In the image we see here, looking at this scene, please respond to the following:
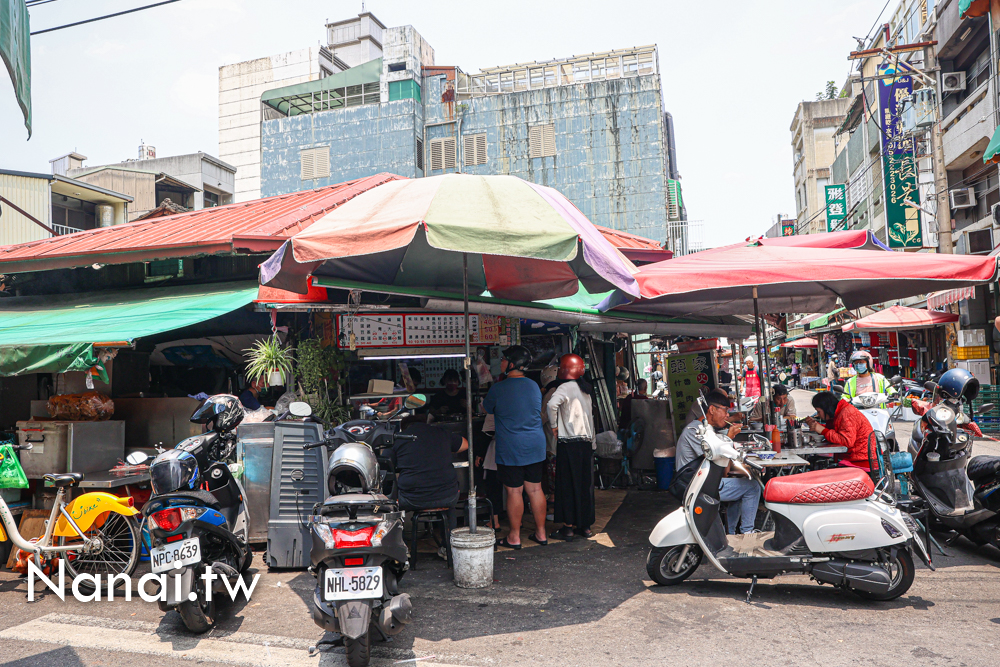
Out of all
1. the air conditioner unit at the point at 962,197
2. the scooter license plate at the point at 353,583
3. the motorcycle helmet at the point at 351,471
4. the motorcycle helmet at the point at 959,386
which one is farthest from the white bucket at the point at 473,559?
the air conditioner unit at the point at 962,197

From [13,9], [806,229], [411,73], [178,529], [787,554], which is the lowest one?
[787,554]

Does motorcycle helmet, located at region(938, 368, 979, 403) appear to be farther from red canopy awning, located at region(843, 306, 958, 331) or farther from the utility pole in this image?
the utility pole

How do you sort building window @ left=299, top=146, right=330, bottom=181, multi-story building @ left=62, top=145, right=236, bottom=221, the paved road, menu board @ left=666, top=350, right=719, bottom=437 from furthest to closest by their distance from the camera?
building window @ left=299, top=146, right=330, bottom=181, multi-story building @ left=62, top=145, right=236, bottom=221, menu board @ left=666, top=350, right=719, bottom=437, the paved road

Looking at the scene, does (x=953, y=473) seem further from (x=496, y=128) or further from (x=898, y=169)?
(x=496, y=128)

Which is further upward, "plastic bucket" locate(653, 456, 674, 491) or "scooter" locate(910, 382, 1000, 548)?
"scooter" locate(910, 382, 1000, 548)

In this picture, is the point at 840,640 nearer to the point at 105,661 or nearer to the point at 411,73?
the point at 105,661

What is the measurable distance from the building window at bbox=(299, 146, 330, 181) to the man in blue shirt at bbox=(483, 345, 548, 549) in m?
24.4

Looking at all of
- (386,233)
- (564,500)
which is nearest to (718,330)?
(564,500)

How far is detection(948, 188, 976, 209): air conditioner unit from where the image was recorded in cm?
1802

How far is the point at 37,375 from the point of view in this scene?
9039 millimetres

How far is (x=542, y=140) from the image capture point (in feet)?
90.1

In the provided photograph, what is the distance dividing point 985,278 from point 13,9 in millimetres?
6775

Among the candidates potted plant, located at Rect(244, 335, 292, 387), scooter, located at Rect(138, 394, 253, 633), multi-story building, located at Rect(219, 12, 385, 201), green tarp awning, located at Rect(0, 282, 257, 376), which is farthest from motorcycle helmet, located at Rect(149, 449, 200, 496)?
multi-story building, located at Rect(219, 12, 385, 201)

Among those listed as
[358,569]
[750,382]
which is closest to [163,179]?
[750,382]
